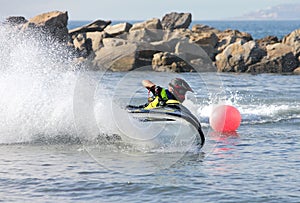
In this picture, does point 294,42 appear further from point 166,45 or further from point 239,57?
point 166,45

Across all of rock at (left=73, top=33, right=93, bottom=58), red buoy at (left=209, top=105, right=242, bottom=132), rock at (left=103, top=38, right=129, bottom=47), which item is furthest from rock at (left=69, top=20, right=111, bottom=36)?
red buoy at (left=209, top=105, right=242, bottom=132)

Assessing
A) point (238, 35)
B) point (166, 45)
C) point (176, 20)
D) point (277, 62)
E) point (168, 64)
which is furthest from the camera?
point (176, 20)

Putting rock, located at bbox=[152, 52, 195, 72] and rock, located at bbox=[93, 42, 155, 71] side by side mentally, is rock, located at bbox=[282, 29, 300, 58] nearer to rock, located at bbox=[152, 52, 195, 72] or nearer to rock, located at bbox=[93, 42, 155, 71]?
rock, located at bbox=[152, 52, 195, 72]

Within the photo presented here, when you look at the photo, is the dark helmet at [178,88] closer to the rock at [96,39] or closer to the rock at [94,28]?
the rock at [96,39]

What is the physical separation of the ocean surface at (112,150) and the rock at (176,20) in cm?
2971

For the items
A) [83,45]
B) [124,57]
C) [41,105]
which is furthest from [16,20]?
[41,105]

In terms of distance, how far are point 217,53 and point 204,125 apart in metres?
20.6

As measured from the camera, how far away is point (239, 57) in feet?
113

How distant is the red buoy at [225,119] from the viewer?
1608 centimetres

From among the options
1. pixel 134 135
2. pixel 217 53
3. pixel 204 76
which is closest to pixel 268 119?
pixel 134 135

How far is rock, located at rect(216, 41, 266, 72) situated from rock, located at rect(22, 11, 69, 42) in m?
9.60

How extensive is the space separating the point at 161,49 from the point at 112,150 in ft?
74.6

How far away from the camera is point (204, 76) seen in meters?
33.2

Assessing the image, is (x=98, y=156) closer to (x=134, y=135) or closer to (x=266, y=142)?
(x=134, y=135)
